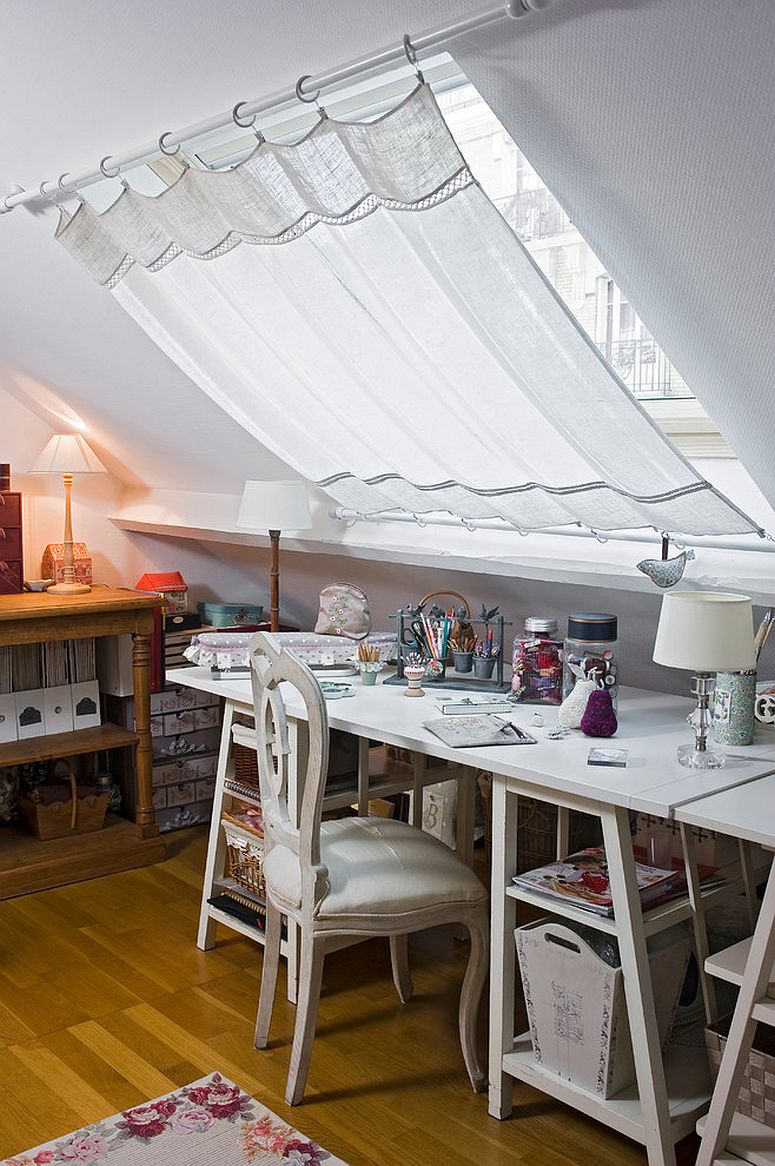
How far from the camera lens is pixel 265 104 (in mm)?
2148

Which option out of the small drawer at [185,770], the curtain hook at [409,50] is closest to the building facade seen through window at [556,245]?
the curtain hook at [409,50]

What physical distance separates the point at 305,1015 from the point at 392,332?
1444mm

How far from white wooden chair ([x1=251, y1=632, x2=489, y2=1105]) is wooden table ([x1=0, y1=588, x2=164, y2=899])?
3.95ft

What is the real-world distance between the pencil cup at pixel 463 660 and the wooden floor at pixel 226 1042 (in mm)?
743

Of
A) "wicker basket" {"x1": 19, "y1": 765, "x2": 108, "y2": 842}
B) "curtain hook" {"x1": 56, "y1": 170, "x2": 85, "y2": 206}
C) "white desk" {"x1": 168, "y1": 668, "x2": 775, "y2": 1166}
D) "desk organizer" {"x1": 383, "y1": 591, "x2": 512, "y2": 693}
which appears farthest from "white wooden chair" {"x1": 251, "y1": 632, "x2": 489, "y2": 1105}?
"wicker basket" {"x1": 19, "y1": 765, "x2": 108, "y2": 842}

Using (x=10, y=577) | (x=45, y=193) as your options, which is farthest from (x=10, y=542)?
(x=45, y=193)

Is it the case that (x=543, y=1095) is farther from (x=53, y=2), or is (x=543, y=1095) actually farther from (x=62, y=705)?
(x=53, y=2)

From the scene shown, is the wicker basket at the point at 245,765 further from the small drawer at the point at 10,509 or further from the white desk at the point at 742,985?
the white desk at the point at 742,985

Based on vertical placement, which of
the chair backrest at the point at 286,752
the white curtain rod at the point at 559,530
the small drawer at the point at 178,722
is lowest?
the small drawer at the point at 178,722

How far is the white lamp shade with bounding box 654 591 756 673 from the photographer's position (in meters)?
2.14

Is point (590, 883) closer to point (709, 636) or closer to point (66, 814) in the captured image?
point (709, 636)

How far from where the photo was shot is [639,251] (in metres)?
1.96

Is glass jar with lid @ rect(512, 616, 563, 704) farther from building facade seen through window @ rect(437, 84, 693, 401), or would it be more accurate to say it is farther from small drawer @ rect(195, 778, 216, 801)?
small drawer @ rect(195, 778, 216, 801)

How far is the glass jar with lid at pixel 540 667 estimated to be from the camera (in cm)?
272
